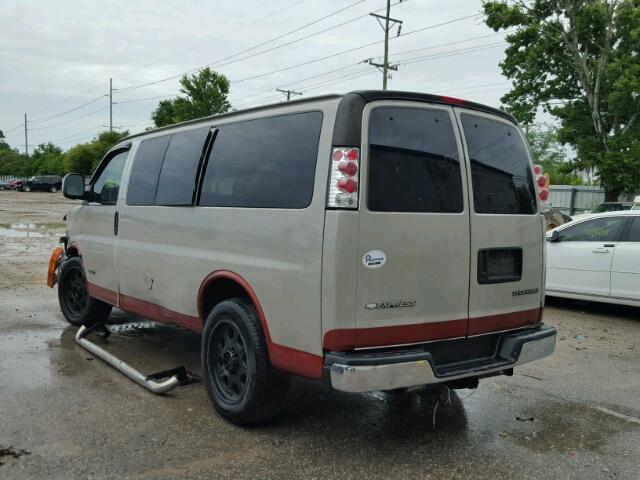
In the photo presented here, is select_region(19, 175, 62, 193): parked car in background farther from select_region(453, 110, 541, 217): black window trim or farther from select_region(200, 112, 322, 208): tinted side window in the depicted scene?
select_region(453, 110, 541, 217): black window trim

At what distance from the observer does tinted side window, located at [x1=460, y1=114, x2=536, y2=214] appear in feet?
13.3

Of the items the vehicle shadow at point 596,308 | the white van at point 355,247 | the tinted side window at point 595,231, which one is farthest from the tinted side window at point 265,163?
the vehicle shadow at point 596,308

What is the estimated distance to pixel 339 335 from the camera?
3447 mm

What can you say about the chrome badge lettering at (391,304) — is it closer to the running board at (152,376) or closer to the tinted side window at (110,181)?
the running board at (152,376)

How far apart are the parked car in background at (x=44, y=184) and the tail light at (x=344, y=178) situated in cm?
6072

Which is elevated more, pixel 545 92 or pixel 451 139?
pixel 545 92

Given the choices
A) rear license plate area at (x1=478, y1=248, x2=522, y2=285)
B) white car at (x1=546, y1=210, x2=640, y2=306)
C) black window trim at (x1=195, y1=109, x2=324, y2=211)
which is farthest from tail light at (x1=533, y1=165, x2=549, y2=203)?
white car at (x1=546, y1=210, x2=640, y2=306)

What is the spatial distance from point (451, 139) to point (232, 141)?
1588 millimetres

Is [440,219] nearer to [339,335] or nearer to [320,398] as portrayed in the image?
[339,335]

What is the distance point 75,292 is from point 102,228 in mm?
1348

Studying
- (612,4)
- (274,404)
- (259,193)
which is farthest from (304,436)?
(612,4)

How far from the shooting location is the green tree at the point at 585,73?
25281mm

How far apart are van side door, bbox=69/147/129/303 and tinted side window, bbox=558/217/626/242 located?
6382 millimetres

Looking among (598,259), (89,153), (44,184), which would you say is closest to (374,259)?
(598,259)
